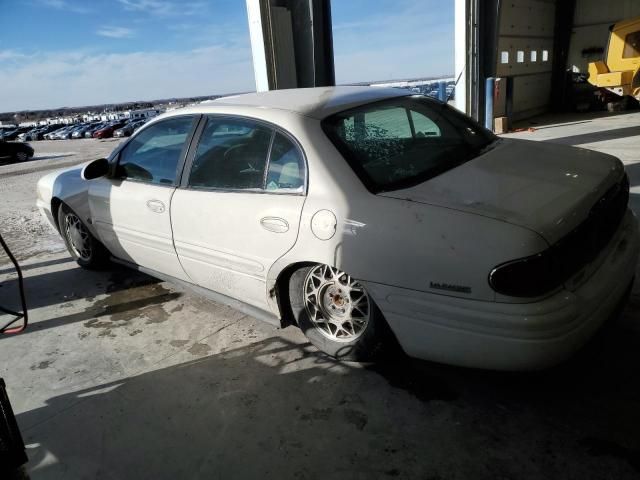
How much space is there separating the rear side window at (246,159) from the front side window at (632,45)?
1639cm

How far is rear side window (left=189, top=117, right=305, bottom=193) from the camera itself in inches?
98.4

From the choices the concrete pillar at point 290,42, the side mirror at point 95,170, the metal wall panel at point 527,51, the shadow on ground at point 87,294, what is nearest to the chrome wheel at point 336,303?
the shadow on ground at point 87,294

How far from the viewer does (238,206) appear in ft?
8.71

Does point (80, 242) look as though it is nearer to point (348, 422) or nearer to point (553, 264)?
point (348, 422)

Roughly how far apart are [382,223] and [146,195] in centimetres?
191

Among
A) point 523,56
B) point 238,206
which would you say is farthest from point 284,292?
point 523,56

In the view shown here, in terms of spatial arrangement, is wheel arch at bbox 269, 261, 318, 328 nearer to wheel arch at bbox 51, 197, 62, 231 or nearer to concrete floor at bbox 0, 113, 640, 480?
concrete floor at bbox 0, 113, 640, 480

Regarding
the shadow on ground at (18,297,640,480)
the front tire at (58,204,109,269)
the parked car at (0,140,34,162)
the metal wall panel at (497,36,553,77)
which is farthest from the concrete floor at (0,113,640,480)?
the parked car at (0,140,34,162)

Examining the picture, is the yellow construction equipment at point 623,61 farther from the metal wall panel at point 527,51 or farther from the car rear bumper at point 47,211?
the car rear bumper at point 47,211

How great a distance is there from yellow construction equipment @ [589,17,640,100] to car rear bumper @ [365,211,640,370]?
50.9 feet

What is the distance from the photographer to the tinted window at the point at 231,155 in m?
2.66

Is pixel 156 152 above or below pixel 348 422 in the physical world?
above

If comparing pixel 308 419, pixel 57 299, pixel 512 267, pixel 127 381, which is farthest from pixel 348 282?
pixel 57 299

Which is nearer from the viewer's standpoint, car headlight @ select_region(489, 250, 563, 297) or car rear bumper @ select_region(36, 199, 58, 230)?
car headlight @ select_region(489, 250, 563, 297)
